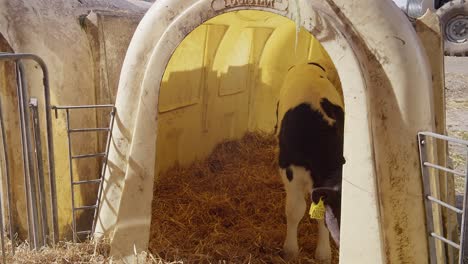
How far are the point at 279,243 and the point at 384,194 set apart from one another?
5.19ft

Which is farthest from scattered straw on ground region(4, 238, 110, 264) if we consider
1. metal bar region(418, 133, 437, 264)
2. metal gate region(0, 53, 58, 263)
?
metal bar region(418, 133, 437, 264)

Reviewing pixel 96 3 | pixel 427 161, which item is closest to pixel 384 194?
pixel 427 161

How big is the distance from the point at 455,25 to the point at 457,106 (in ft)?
16.2

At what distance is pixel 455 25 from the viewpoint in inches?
574

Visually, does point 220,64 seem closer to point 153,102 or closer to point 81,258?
point 153,102

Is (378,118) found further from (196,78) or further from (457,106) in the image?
(457,106)

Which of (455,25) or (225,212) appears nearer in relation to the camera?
(225,212)

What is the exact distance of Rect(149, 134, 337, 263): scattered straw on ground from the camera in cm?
397

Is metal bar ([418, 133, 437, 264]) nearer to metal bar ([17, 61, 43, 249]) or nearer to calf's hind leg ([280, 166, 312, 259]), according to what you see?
calf's hind leg ([280, 166, 312, 259])

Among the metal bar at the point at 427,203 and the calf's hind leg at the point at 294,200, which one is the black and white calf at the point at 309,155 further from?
the metal bar at the point at 427,203

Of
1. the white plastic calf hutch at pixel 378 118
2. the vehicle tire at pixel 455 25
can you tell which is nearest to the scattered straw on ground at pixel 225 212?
the white plastic calf hutch at pixel 378 118

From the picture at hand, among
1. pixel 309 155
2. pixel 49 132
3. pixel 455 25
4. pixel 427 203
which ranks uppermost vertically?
pixel 455 25

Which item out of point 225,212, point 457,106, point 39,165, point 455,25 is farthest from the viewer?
point 455,25

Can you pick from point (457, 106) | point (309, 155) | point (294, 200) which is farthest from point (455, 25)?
point (294, 200)
